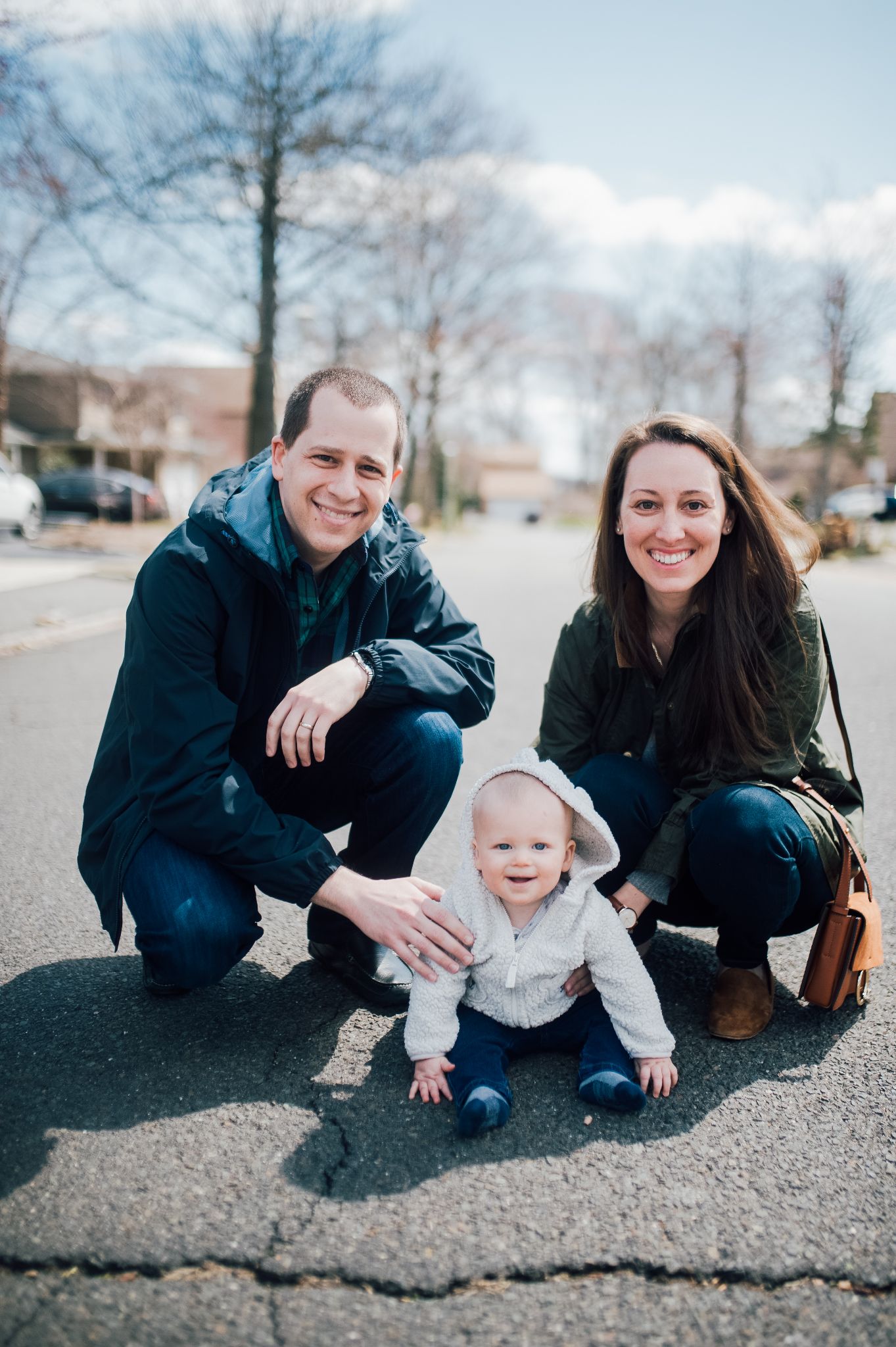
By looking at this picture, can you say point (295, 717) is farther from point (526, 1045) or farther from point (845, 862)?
point (845, 862)

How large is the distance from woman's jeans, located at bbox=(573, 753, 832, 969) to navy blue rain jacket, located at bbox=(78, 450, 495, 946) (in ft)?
1.72

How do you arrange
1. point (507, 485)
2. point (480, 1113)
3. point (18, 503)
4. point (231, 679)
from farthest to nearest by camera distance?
point (507, 485)
point (18, 503)
point (231, 679)
point (480, 1113)

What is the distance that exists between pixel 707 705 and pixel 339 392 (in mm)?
1261

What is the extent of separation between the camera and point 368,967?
9.05 feet

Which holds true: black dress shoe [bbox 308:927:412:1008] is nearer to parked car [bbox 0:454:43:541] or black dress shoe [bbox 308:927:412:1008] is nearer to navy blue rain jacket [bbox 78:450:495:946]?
navy blue rain jacket [bbox 78:450:495:946]

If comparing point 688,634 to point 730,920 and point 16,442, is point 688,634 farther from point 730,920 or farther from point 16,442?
point 16,442

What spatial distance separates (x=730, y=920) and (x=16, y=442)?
4015 cm


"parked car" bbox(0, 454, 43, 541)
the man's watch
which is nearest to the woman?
the man's watch

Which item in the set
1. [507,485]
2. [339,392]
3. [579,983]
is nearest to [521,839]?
[579,983]

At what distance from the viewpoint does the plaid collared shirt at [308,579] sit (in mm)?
2629

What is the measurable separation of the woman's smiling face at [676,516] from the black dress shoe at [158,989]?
1.67 meters

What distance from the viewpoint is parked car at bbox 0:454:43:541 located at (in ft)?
57.1

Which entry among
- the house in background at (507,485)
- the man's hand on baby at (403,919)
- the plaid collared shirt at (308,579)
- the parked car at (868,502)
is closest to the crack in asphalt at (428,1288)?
the man's hand on baby at (403,919)

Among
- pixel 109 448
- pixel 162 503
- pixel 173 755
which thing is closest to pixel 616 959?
pixel 173 755
